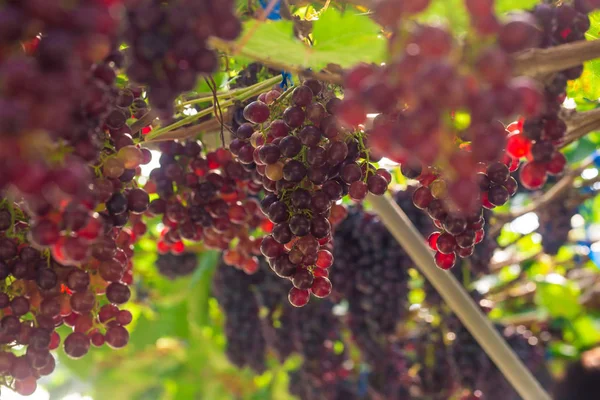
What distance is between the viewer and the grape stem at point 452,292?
4.02ft

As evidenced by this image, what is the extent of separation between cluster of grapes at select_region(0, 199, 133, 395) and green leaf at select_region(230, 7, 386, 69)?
0.27m

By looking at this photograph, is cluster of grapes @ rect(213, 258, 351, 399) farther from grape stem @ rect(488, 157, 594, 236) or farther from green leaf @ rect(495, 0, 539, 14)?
green leaf @ rect(495, 0, 539, 14)

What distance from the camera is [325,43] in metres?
0.55

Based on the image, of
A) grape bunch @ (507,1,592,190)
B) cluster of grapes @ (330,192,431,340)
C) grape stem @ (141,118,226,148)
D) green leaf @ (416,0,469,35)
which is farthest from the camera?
cluster of grapes @ (330,192,431,340)

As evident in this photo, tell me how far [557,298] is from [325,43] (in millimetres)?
1994

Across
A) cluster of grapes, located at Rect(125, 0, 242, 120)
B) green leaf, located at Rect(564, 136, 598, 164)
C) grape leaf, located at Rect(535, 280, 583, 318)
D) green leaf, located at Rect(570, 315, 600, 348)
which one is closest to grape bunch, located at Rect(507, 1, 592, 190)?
cluster of grapes, located at Rect(125, 0, 242, 120)

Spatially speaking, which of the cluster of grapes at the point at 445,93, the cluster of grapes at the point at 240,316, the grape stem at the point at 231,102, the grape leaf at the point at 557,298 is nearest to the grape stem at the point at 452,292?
the grape stem at the point at 231,102

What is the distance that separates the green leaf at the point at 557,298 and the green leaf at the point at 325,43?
1962 millimetres

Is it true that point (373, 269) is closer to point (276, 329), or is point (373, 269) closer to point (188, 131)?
point (276, 329)

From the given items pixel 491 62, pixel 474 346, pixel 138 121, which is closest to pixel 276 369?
pixel 474 346

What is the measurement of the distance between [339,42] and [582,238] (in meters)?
2.06

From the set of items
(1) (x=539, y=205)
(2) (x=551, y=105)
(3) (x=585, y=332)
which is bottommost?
(3) (x=585, y=332)

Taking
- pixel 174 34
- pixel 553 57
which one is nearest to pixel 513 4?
pixel 553 57

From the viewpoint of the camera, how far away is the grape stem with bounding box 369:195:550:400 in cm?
123
